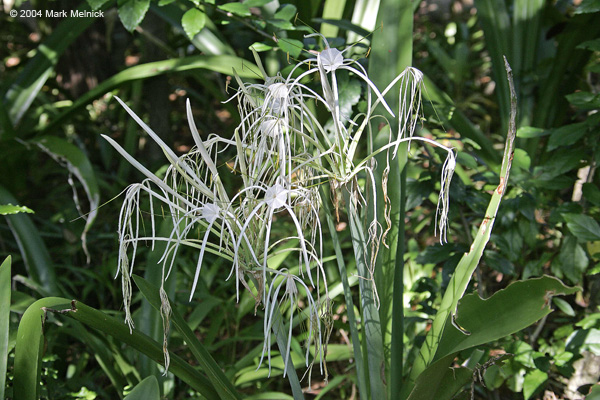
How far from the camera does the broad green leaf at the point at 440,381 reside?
0.67 meters

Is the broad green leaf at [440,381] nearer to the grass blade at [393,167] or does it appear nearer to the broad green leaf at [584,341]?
the grass blade at [393,167]

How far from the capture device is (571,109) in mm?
1802

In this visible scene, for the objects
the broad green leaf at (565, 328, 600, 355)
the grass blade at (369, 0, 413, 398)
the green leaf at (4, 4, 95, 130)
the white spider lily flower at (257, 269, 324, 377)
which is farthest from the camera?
the green leaf at (4, 4, 95, 130)

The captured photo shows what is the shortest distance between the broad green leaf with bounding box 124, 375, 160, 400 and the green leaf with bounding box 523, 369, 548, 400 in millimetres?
662

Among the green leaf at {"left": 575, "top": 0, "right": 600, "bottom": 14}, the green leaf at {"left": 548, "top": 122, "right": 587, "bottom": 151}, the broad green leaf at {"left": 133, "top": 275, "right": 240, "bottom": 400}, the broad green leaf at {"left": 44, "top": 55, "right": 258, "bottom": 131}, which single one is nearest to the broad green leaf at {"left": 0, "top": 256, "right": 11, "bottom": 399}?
the broad green leaf at {"left": 133, "top": 275, "right": 240, "bottom": 400}

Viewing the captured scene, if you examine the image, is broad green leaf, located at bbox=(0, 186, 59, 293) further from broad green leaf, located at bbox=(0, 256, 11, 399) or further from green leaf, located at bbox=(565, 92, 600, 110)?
green leaf, located at bbox=(565, 92, 600, 110)

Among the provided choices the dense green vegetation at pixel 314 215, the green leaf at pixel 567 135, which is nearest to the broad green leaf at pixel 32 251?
the dense green vegetation at pixel 314 215

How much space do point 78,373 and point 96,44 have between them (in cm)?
129

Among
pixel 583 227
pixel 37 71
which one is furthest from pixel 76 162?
pixel 583 227

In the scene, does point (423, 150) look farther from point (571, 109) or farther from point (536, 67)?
point (571, 109)

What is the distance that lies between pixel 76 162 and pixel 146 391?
0.79m

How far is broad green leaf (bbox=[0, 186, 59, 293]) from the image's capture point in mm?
1213

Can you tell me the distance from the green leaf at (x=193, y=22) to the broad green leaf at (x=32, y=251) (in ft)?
1.97

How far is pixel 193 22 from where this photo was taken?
1.04m
